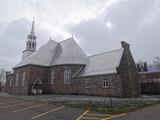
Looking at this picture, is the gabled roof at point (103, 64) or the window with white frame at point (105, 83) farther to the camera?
the gabled roof at point (103, 64)

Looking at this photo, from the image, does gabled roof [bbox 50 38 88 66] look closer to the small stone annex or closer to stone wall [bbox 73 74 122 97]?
the small stone annex

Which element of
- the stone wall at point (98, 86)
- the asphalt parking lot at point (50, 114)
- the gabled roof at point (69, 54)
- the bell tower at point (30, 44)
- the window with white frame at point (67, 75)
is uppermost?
the bell tower at point (30, 44)

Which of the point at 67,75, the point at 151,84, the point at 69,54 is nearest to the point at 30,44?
the point at 69,54

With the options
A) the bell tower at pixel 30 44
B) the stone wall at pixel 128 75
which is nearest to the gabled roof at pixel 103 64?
the stone wall at pixel 128 75

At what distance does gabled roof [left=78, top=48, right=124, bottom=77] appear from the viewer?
2970 cm

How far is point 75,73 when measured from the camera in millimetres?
A: 35625

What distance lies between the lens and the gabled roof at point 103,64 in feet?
97.4

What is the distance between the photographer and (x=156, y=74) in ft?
137

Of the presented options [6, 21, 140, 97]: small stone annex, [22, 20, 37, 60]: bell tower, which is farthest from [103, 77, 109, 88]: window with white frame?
[22, 20, 37, 60]: bell tower

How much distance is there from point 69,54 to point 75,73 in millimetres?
5038

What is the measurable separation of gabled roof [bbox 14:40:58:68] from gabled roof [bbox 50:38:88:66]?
1.34m

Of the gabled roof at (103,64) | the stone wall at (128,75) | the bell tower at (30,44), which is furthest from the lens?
the bell tower at (30,44)

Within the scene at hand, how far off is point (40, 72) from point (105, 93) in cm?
1660

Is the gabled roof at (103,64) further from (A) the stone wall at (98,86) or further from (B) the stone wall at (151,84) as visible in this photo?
(B) the stone wall at (151,84)
